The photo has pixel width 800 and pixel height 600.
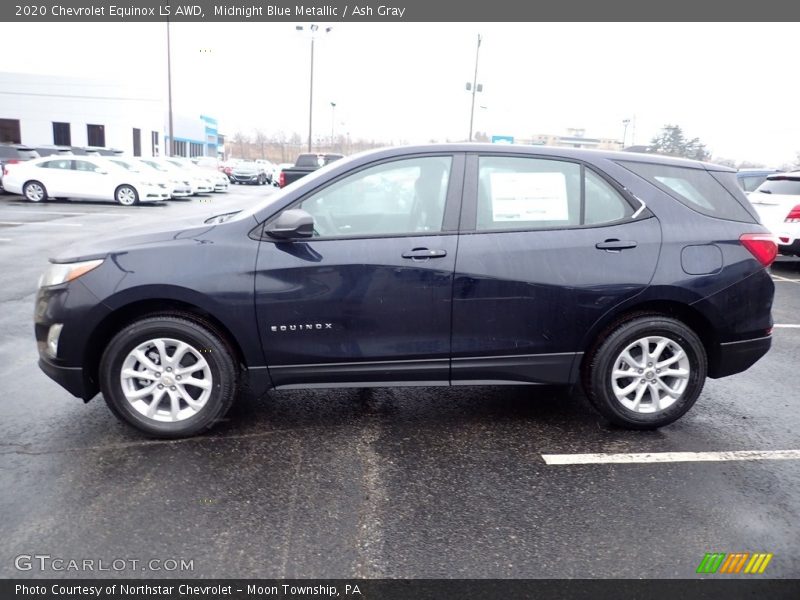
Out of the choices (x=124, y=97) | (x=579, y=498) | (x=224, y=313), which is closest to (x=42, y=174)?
(x=224, y=313)

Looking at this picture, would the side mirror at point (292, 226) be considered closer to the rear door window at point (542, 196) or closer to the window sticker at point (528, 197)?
the rear door window at point (542, 196)

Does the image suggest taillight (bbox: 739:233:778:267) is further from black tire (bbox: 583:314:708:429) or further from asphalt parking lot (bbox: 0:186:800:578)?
asphalt parking lot (bbox: 0:186:800:578)

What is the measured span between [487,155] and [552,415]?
185 cm

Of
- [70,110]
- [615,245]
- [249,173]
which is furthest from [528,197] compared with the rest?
[70,110]

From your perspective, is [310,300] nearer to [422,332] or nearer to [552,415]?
[422,332]

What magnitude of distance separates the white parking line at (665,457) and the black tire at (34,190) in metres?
21.2

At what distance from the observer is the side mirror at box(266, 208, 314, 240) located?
3676 millimetres

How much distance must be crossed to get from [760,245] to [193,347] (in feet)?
12.0

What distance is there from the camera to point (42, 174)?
20250 mm

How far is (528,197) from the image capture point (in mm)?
4016

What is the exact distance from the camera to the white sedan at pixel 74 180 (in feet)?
→ 66.4

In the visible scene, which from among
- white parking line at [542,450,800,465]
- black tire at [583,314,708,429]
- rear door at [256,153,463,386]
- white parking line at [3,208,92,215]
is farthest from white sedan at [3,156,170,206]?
white parking line at [542,450,800,465]

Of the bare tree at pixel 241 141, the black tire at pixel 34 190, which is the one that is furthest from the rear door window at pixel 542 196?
the bare tree at pixel 241 141

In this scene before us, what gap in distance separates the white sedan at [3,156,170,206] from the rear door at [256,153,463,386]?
62.0 feet
